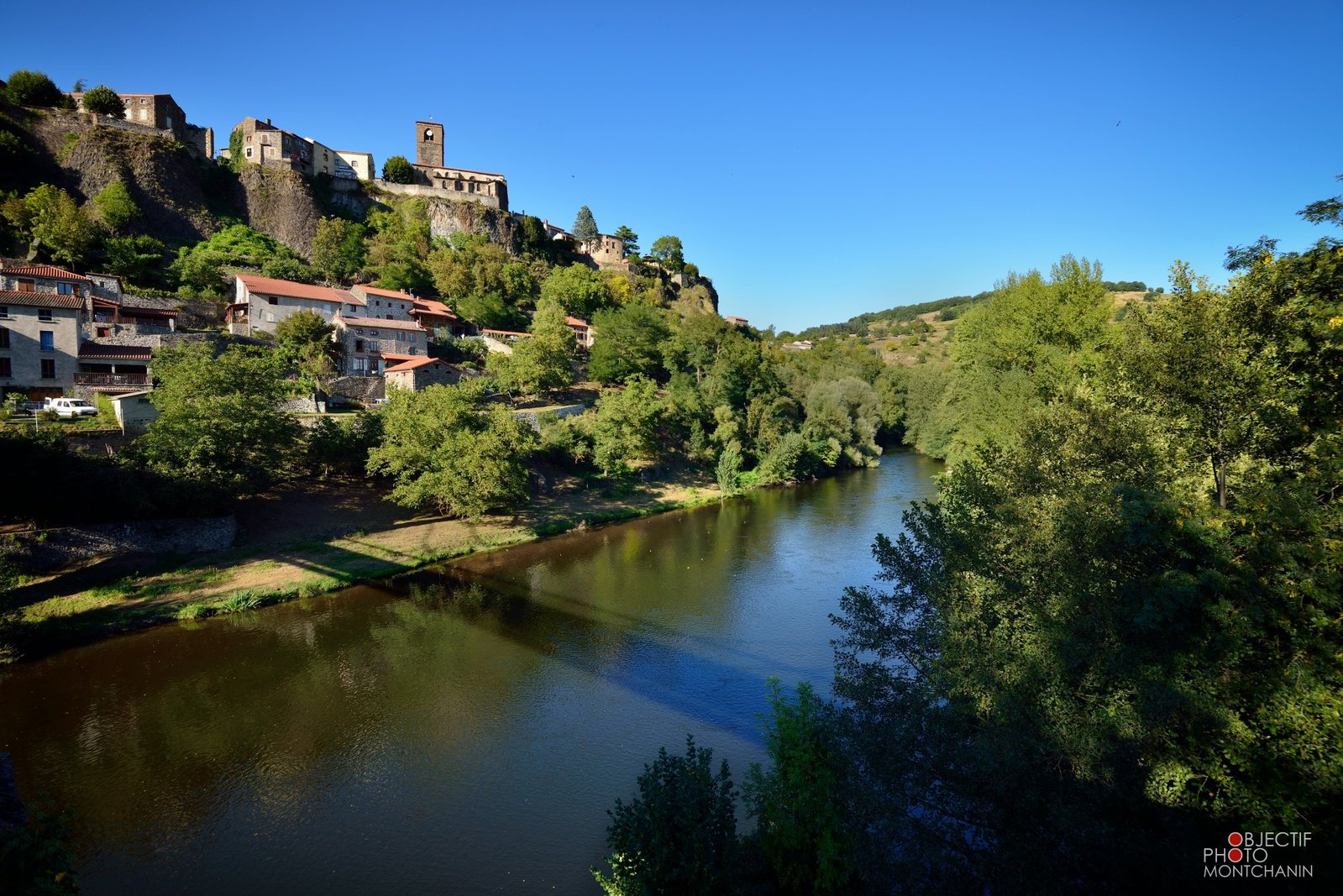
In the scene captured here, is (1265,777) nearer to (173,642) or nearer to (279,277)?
(173,642)

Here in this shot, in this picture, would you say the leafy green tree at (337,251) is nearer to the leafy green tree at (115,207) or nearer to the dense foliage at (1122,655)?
the leafy green tree at (115,207)

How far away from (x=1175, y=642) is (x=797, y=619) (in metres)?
11.9

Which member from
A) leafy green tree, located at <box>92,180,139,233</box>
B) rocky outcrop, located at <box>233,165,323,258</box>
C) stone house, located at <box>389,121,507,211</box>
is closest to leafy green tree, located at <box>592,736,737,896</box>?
leafy green tree, located at <box>92,180,139,233</box>

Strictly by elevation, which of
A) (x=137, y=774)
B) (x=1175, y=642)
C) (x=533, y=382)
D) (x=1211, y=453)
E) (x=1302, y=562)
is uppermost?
(x=533, y=382)

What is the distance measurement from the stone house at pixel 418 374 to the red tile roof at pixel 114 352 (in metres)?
11.6

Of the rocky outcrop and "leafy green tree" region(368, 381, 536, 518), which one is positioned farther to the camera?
the rocky outcrop

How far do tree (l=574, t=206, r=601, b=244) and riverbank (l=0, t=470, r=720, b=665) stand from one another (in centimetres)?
5654

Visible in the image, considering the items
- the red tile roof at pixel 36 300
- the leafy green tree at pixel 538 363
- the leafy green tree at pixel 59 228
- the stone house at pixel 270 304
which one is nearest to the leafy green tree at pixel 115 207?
the leafy green tree at pixel 59 228

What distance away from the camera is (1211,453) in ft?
40.7

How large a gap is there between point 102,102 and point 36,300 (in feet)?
129

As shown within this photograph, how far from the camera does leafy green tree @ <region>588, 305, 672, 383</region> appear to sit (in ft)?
164

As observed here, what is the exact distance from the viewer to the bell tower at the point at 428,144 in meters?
74.6

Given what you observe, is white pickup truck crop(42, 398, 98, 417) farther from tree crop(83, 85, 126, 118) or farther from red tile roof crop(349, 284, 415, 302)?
tree crop(83, 85, 126, 118)

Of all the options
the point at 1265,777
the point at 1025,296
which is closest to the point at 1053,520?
the point at 1265,777
